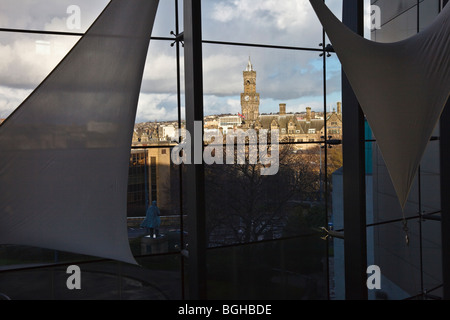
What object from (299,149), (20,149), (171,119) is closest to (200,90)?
(20,149)

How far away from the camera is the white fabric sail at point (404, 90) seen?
3.73 metres

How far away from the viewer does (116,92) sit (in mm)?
3312

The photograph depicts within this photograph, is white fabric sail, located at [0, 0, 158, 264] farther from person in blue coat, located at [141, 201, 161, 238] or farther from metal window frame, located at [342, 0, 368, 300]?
Result: person in blue coat, located at [141, 201, 161, 238]

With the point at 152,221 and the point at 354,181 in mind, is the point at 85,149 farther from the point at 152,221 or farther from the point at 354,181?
the point at 152,221

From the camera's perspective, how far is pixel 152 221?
295 inches

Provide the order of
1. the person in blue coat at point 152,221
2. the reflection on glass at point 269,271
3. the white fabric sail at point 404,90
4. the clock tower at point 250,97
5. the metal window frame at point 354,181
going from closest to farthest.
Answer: the white fabric sail at point 404,90 < the metal window frame at point 354,181 < the person in blue coat at point 152,221 < the clock tower at point 250,97 < the reflection on glass at point 269,271

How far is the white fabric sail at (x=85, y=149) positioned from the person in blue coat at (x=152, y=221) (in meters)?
3.40

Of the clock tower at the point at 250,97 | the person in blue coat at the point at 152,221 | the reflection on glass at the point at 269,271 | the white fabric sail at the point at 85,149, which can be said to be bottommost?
the reflection on glass at the point at 269,271

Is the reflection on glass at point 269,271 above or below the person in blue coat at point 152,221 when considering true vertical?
below

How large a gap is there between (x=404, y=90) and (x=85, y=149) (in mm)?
2609

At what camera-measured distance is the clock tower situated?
12781mm

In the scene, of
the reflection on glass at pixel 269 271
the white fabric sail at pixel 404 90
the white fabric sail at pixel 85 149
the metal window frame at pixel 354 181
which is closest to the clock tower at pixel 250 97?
the reflection on glass at pixel 269 271

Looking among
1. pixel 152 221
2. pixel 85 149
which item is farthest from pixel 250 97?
pixel 85 149

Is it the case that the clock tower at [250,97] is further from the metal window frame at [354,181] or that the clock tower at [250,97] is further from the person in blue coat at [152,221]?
the metal window frame at [354,181]
